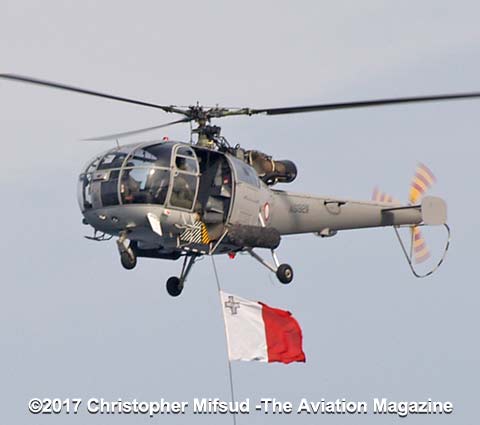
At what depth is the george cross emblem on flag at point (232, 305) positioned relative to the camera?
1623 inches

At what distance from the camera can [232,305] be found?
4141 cm

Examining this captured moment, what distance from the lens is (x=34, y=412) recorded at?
39.2m

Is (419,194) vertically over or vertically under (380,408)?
over

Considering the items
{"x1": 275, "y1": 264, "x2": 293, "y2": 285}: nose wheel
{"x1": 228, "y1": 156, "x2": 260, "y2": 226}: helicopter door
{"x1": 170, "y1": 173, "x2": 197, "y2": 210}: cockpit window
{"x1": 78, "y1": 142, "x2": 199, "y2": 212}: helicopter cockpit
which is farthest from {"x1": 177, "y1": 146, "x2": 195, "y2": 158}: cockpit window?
{"x1": 275, "y1": 264, "x2": 293, "y2": 285}: nose wheel

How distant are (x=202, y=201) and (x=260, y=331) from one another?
4556 mm

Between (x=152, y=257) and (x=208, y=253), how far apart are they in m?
1.73

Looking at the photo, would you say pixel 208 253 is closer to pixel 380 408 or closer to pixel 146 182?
pixel 146 182

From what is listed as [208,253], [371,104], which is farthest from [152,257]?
[371,104]

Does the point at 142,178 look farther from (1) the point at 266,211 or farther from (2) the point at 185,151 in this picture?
(1) the point at 266,211

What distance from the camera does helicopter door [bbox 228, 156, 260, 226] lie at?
39594mm

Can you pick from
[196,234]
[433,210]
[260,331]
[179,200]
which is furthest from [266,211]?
[433,210]

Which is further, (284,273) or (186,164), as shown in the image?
(284,273)

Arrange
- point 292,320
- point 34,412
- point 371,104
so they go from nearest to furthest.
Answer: point 371,104
point 34,412
point 292,320

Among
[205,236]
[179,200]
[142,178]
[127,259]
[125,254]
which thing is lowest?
[127,259]
